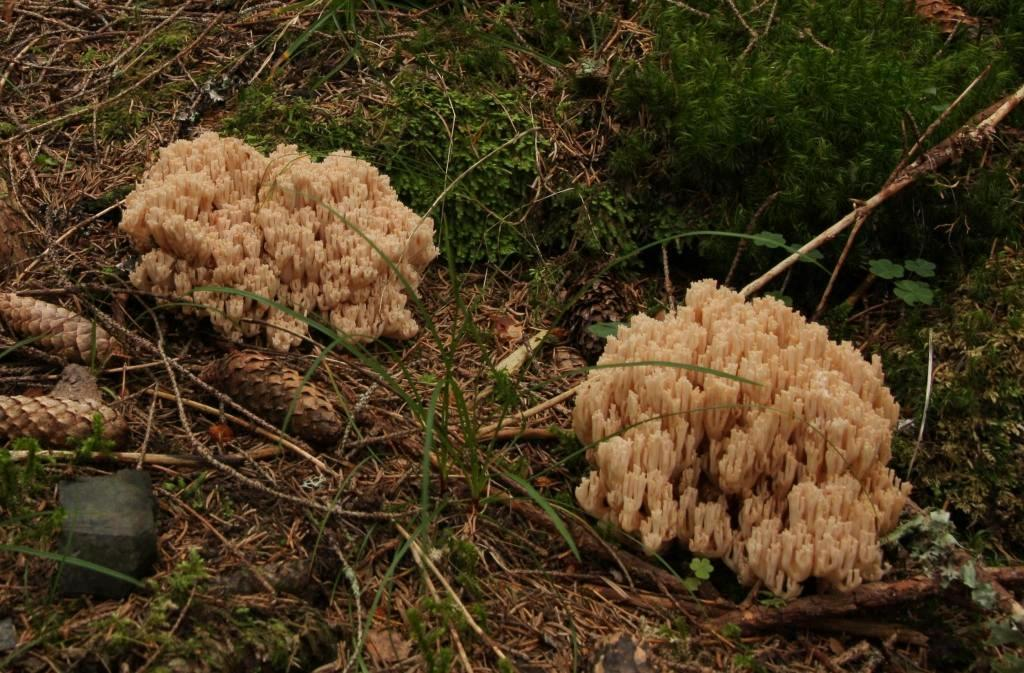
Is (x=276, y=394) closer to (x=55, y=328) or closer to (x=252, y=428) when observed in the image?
(x=252, y=428)

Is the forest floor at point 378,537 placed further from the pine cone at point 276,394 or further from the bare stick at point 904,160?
the bare stick at point 904,160

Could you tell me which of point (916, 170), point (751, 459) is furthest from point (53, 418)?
point (916, 170)

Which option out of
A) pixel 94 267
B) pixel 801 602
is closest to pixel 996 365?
pixel 801 602

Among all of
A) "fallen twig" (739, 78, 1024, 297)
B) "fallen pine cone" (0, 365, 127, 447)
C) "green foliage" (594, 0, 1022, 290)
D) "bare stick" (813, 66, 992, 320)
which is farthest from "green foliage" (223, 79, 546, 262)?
"fallen pine cone" (0, 365, 127, 447)

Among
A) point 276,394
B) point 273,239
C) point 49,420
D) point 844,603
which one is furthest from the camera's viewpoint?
point 273,239

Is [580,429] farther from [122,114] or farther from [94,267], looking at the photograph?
[122,114]

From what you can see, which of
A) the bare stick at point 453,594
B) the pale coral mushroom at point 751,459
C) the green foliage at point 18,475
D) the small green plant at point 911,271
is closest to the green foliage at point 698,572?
the pale coral mushroom at point 751,459
